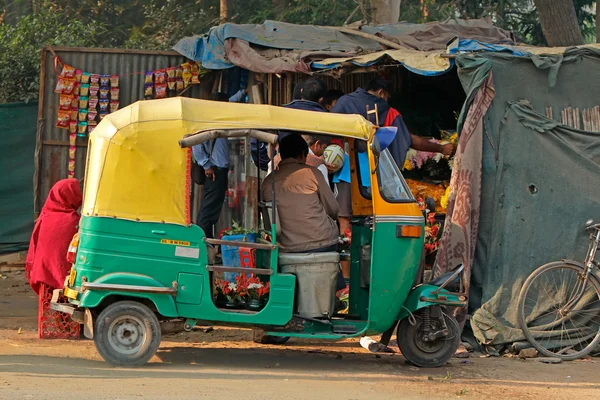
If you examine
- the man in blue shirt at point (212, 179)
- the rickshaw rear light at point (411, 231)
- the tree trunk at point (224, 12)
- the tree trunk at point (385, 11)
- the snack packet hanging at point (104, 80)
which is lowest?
the rickshaw rear light at point (411, 231)

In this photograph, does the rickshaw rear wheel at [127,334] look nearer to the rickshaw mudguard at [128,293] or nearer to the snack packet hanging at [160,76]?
the rickshaw mudguard at [128,293]

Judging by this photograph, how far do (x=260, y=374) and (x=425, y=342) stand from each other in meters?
1.52

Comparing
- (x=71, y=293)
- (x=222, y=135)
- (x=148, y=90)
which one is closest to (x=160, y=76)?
(x=148, y=90)

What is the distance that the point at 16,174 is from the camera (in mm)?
13961

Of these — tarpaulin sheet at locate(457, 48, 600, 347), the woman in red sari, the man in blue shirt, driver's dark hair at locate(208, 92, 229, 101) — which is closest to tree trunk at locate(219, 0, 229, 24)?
driver's dark hair at locate(208, 92, 229, 101)

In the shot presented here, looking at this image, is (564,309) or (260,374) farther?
(564,309)

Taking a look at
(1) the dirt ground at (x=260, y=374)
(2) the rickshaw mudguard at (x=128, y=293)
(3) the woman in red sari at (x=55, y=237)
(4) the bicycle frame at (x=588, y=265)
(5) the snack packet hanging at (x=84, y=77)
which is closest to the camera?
(1) the dirt ground at (x=260, y=374)

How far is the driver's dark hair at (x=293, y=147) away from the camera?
8156mm

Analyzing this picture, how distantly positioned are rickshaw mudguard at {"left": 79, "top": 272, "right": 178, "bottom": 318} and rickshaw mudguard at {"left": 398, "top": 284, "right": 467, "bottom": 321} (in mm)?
1976

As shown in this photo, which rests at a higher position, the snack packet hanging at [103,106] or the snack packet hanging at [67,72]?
the snack packet hanging at [67,72]

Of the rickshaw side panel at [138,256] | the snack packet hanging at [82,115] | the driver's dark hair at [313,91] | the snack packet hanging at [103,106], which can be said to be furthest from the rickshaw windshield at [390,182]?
the snack packet hanging at [82,115]

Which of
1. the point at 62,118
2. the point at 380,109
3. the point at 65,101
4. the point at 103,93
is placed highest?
the point at 103,93

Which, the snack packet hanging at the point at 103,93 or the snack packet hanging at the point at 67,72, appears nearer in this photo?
the snack packet hanging at the point at 67,72

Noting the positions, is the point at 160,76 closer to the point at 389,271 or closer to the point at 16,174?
the point at 16,174
